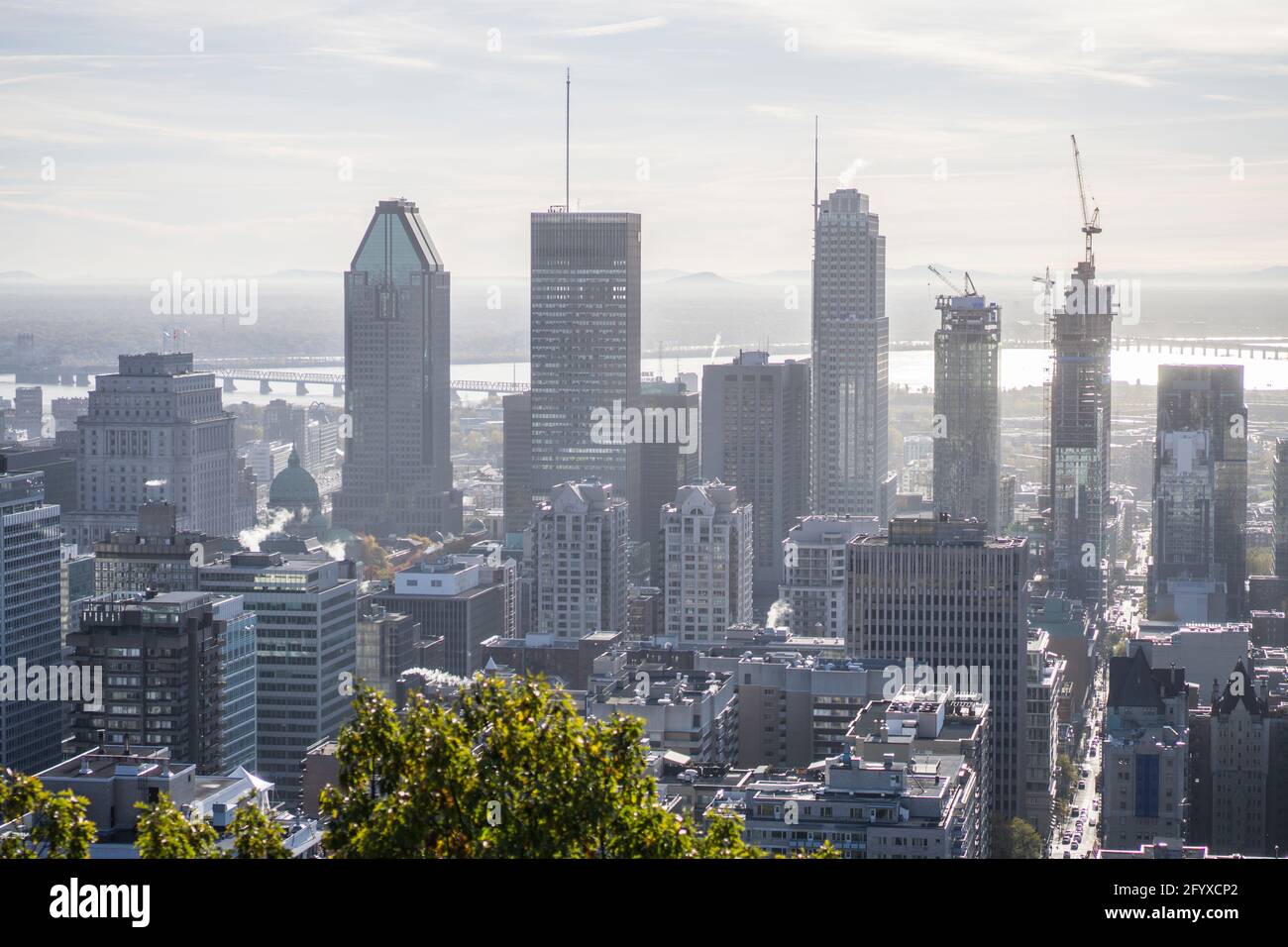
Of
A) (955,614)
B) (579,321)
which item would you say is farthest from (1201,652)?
(579,321)

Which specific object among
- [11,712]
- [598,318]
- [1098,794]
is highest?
[598,318]

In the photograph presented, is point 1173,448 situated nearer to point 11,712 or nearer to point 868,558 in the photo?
point 868,558

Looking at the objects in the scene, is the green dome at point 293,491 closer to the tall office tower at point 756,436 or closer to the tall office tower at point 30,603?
the tall office tower at point 756,436

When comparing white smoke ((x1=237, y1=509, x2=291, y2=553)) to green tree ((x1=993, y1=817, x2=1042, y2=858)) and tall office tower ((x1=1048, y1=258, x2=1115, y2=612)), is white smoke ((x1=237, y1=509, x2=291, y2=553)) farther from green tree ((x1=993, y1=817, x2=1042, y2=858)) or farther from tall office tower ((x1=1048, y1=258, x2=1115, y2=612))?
green tree ((x1=993, y1=817, x2=1042, y2=858))

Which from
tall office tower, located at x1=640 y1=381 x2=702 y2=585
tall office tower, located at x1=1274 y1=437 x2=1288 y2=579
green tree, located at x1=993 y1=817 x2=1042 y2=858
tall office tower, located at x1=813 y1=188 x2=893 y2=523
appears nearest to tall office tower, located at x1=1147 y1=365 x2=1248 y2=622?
tall office tower, located at x1=1274 y1=437 x2=1288 y2=579

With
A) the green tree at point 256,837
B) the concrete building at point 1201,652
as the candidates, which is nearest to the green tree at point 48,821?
the green tree at point 256,837

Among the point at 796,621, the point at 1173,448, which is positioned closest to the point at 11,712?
the point at 796,621

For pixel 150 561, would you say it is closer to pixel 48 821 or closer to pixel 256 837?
pixel 48 821
